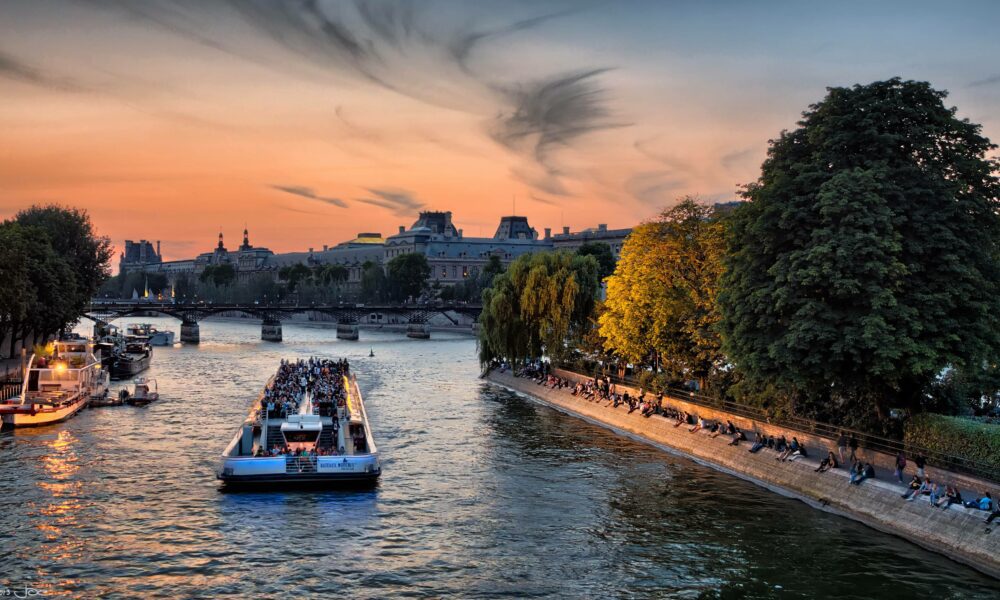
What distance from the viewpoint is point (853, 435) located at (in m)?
39.5

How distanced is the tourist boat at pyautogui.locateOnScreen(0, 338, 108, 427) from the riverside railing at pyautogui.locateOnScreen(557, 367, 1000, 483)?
3879 centimetres

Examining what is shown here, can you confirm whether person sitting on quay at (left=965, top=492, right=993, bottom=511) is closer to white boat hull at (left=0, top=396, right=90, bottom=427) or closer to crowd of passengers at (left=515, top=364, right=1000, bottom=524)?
crowd of passengers at (left=515, top=364, right=1000, bottom=524)

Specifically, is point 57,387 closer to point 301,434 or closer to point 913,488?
point 301,434

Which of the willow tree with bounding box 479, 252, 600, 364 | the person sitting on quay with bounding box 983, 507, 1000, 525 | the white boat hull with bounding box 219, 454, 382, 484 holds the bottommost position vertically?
the white boat hull with bounding box 219, 454, 382, 484

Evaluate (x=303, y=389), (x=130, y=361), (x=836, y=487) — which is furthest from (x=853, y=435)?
(x=130, y=361)

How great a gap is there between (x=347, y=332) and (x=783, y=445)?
13091cm

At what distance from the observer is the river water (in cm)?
2902

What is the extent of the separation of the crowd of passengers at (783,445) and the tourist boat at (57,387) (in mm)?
Answer: 34603

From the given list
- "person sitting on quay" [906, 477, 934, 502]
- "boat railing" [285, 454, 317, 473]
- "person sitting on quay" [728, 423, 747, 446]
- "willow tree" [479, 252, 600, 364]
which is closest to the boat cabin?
"boat railing" [285, 454, 317, 473]

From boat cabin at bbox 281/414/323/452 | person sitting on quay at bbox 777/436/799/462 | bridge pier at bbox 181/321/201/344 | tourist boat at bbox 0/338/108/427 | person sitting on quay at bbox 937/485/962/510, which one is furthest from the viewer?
bridge pier at bbox 181/321/201/344

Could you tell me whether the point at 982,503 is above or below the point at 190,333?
below

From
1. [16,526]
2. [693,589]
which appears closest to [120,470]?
[16,526]

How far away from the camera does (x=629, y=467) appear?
152ft

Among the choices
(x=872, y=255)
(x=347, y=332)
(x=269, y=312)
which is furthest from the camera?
(x=269, y=312)
